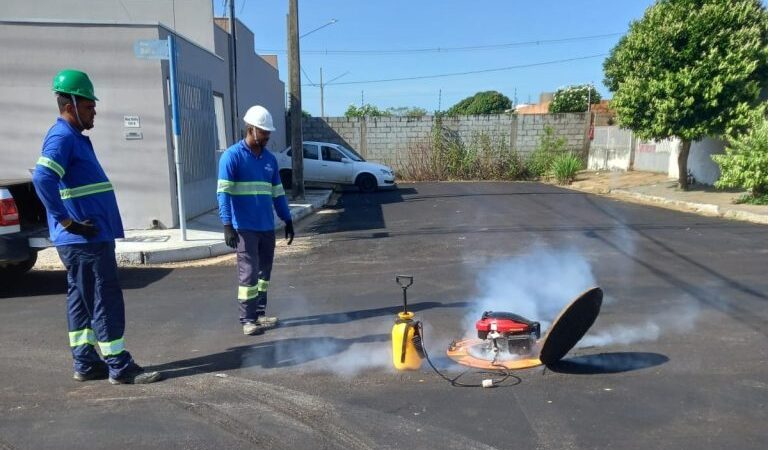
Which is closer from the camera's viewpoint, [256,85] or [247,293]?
[247,293]

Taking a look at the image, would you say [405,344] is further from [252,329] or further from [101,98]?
[101,98]

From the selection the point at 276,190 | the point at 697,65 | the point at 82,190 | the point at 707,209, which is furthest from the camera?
the point at 697,65

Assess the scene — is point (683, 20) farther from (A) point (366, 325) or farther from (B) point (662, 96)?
(A) point (366, 325)

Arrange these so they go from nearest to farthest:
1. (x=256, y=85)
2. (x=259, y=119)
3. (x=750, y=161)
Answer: (x=259, y=119) < (x=750, y=161) < (x=256, y=85)

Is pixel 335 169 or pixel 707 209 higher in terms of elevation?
pixel 335 169

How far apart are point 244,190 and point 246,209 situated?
0.17m

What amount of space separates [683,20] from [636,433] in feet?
46.4

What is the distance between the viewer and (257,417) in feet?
11.3

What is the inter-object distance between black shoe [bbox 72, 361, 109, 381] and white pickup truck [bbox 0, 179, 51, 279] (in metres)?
2.67

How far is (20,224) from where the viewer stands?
6.32m

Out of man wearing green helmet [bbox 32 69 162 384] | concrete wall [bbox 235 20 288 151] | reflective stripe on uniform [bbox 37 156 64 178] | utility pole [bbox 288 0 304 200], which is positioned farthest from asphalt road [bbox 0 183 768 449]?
concrete wall [bbox 235 20 288 151]

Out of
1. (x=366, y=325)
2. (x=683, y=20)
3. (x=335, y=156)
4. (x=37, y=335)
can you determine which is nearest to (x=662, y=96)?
(x=683, y=20)

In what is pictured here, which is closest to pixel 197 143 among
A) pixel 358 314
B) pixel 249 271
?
pixel 249 271

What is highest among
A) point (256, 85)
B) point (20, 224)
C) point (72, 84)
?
point (256, 85)
